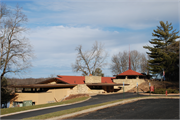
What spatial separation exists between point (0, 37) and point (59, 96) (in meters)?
15.7

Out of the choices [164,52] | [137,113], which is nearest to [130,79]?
[164,52]

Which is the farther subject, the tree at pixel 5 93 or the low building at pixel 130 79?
the low building at pixel 130 79

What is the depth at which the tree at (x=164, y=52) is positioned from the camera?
45781 millimetres

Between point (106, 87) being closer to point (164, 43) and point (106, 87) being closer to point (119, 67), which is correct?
point (164, 43)

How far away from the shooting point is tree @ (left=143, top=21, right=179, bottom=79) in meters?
45.8

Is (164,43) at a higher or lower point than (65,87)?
higher

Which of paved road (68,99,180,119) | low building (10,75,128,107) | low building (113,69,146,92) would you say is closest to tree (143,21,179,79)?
low building (113,69,146,92)

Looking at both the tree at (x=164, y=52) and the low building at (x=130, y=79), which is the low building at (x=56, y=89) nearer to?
the low building at (x=130, y=79)

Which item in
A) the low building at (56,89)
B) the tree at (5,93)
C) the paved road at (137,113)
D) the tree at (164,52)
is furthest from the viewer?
the tree at (164,52)

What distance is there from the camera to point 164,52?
157 ft

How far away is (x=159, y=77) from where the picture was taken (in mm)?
53219

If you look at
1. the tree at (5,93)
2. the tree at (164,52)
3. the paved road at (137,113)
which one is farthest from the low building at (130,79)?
the paved road at (137,113)

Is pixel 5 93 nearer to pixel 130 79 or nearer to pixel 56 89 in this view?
pixel 56 89

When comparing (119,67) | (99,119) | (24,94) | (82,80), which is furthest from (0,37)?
(119,67)
